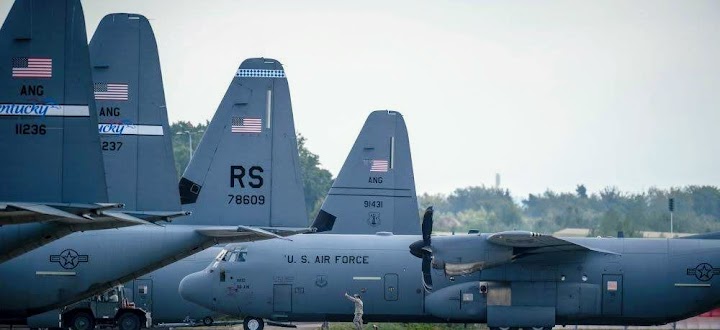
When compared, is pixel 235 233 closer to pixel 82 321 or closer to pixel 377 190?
pixel 82 321

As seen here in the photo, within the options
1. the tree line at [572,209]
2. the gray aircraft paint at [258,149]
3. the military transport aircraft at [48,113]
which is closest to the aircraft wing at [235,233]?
the gray aircraft paint at [258,149]

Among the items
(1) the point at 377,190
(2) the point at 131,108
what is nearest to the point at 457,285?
(1) the point at 377,190

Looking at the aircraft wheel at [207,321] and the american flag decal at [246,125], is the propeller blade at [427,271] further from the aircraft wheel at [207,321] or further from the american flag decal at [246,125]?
the aircraft wheel at [207,321]

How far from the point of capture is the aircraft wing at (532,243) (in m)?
34.6

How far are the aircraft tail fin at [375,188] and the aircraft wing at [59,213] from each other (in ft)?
65.8

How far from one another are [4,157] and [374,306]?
16.6 metres

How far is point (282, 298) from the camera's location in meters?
36.6

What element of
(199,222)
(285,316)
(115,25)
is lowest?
(285,316)

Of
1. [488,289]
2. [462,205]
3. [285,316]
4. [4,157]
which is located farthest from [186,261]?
[462,205]

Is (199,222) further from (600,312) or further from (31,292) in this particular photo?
(600,312)

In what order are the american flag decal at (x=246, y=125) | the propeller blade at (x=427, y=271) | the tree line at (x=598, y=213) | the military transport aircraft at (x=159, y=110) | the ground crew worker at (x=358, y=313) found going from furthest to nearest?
the tree line at (x=598, y=213) → the ground crew worker at (x=358, y=313) → the propeller blade at (x=427, y=271) → the american flag decal at (x=246, y=125) → the military transport aircraft at (x=159, y=110)

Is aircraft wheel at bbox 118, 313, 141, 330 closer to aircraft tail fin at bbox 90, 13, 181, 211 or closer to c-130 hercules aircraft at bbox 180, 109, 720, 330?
c-130 hercules aircraft at bbox 180, 109, 720, 330

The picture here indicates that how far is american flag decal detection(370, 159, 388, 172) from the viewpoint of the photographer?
4256 centimetres

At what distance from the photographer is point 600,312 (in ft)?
120
